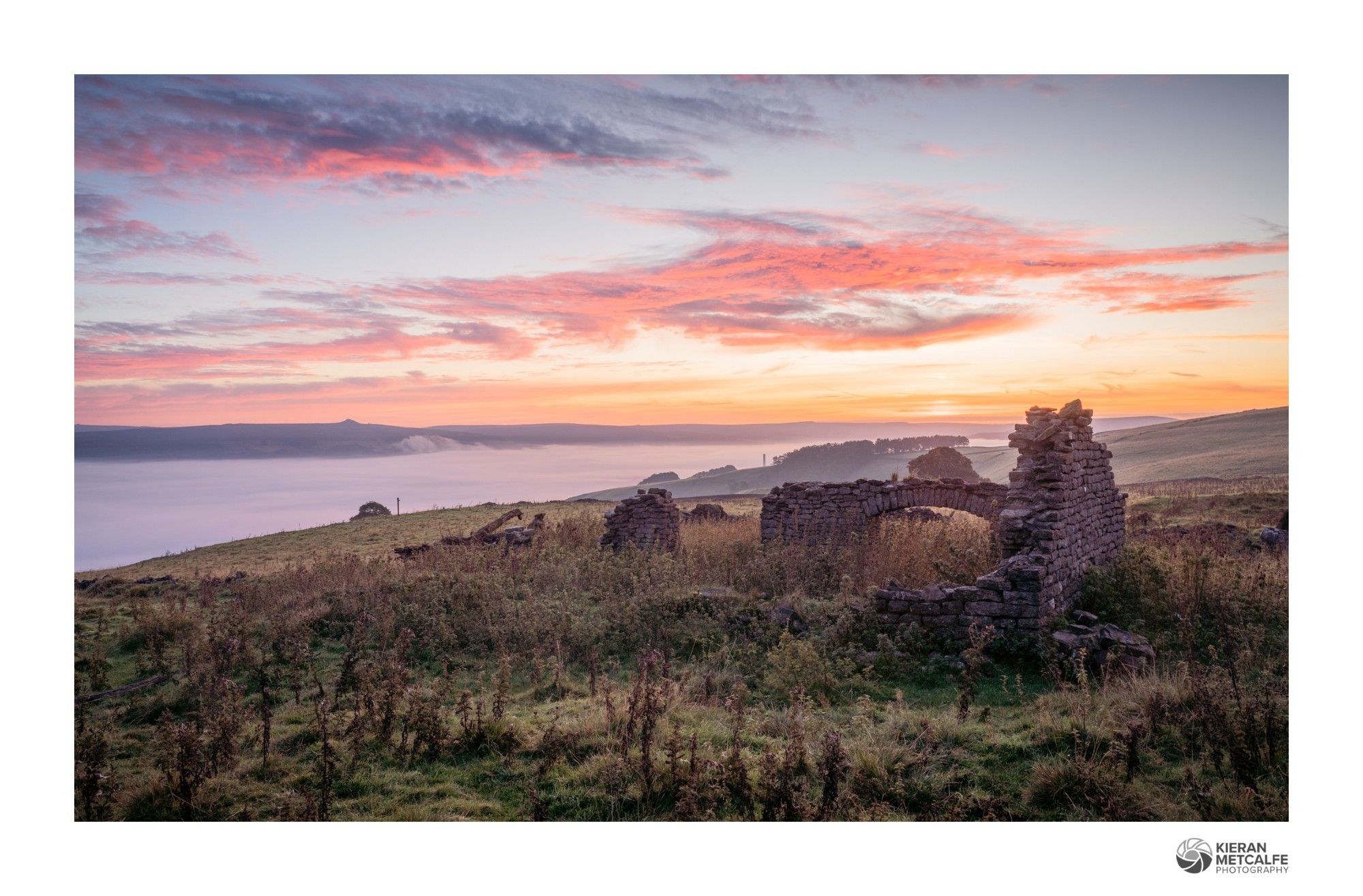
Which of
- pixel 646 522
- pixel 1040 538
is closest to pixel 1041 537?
pixel 1040 538

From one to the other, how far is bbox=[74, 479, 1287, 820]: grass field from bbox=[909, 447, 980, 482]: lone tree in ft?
62.1

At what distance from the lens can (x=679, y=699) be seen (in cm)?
701

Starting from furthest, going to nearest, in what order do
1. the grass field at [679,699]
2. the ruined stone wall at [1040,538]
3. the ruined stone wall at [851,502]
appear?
the ruined stone wall at [851,502]
the ruined stone wall at [1040,538]
the grass field at [679,699]

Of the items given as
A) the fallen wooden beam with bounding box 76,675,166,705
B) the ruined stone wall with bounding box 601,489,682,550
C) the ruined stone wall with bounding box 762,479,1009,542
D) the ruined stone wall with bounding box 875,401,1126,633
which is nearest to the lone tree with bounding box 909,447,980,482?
the ruined stone wall with bounding box 762,479,1009,542

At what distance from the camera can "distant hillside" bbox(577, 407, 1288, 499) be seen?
110ft

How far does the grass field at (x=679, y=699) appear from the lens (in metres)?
5.17

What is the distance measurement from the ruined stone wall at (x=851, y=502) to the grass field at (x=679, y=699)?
3.38 feet

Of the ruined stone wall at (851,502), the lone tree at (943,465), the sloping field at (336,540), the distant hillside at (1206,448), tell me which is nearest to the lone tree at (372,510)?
the sloping field at (336,540)

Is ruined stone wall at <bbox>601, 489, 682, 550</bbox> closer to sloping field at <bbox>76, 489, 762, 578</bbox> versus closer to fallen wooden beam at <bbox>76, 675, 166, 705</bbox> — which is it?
sloping field at <bbox>76, 489, 762, 578</bbox>

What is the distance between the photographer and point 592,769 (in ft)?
18.2

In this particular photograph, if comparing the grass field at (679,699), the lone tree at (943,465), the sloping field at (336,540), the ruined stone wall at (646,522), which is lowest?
the sloping field at (336,540)
